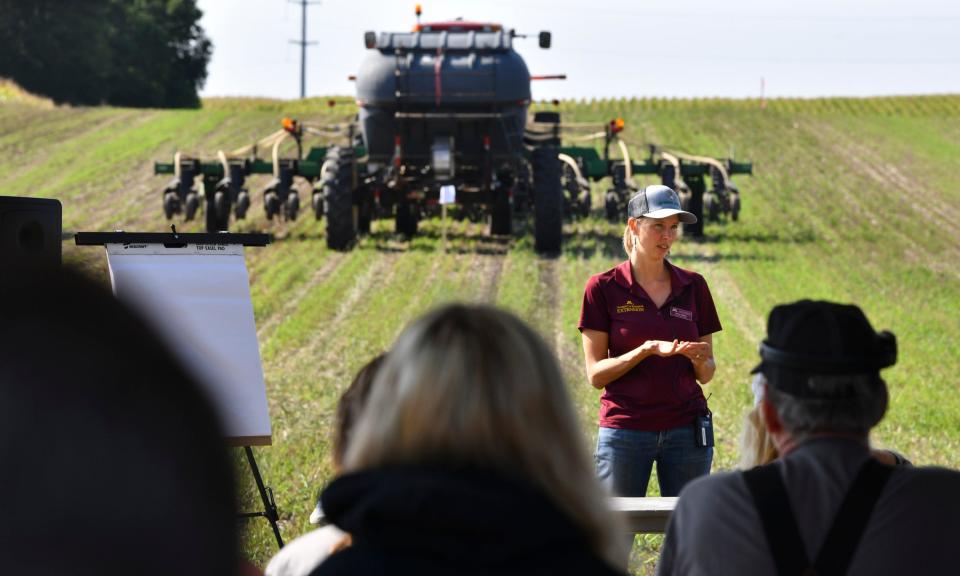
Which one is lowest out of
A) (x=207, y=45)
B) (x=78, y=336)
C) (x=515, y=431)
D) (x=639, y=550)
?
(x=639, y=550)

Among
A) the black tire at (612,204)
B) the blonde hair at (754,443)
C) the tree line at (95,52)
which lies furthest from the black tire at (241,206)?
the tree line at (95,52)

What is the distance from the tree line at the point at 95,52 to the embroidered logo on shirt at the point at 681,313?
207ft

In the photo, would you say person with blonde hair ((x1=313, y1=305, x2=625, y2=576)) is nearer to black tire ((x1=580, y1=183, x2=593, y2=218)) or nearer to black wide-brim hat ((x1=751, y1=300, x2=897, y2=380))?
black wide-brim hat ((x1=751, y1=300, x2=897, y2=380))

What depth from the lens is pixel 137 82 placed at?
222ft

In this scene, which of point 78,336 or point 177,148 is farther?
point 177,148

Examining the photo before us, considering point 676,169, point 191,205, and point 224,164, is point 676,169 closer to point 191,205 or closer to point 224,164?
point 224,164

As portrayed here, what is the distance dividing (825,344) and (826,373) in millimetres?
62

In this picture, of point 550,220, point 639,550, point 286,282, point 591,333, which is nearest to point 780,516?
Answer: point 591,333

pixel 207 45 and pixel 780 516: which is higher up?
pixel 207 45

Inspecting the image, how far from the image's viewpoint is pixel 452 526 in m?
1.95

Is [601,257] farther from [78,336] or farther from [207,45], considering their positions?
[207,45]

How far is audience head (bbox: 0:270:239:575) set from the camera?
1.33 m

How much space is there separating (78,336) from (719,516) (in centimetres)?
177

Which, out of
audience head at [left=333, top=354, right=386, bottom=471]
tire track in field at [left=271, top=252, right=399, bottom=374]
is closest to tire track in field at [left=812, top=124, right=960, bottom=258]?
tire track in field at [left=271, top=252, right=399, bottom=374]
